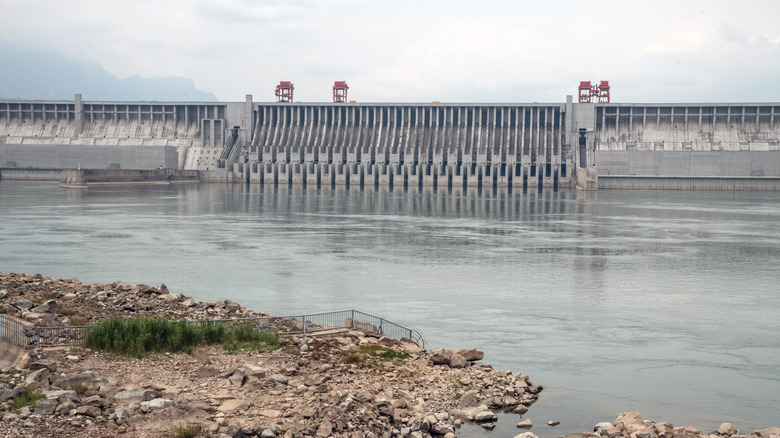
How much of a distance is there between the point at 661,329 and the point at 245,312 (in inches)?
494

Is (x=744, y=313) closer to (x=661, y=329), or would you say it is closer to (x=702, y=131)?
(x=661, y=329)

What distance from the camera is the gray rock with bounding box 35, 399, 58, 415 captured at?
46.8ft

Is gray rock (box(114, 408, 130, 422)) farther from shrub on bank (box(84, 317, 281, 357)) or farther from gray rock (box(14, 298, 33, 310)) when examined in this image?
gray rock (box(14, 298, 33, 310))

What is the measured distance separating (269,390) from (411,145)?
318 feet

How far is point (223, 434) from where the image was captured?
13742mm

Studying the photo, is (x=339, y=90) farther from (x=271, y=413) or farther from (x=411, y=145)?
(x=271, y=413)

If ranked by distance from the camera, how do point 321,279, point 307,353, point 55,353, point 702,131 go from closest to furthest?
1. point 55,353
2. point 307,353
3. point 321,279
4. point 702,131

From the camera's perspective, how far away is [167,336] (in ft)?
61.9

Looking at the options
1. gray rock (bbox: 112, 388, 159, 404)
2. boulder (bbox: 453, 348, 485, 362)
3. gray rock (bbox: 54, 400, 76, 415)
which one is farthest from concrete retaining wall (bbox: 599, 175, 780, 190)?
gray rock (bbox: 54, 400, 76, 415)

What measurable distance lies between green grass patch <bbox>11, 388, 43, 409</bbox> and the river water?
8.08 metres

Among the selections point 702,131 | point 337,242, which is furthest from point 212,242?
point 702,131

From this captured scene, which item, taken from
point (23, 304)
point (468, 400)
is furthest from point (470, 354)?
point (23, 304)

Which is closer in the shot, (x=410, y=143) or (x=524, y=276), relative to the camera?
(x=524, y=276)

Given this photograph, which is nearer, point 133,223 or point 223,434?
point 223,434
